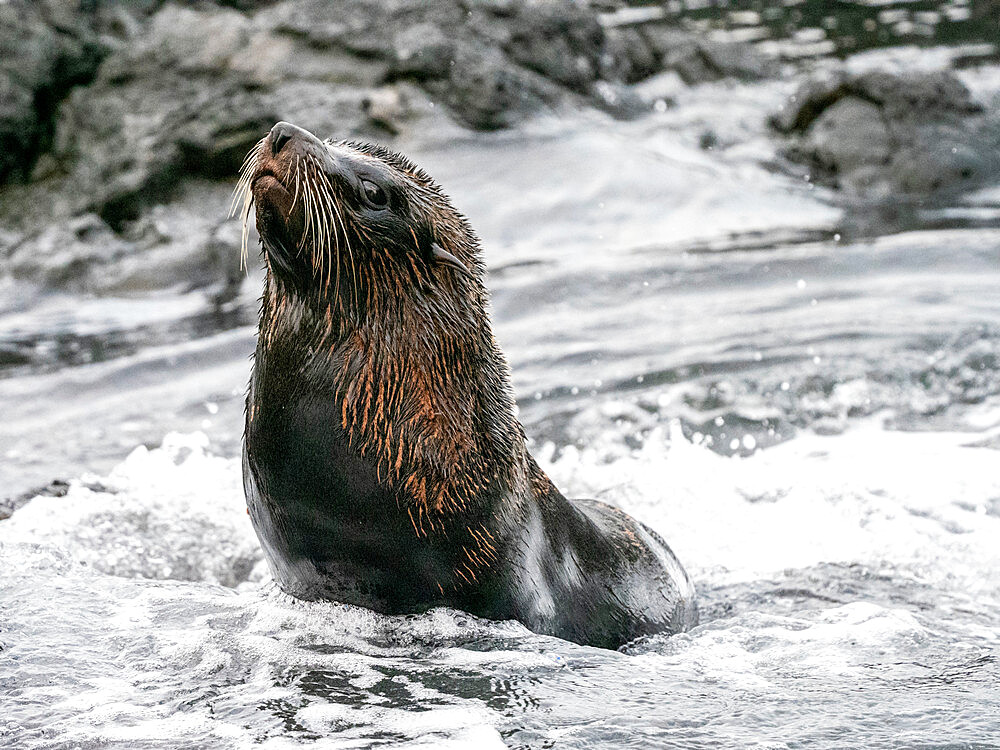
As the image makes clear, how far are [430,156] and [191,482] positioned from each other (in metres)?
6.07

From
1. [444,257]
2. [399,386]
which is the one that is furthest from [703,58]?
[399,386]

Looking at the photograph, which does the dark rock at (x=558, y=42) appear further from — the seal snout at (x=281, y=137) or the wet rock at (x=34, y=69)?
the seal snout at (x=281, y=137)

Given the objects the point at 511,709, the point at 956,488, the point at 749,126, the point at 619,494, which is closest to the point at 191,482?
the point at 619,494

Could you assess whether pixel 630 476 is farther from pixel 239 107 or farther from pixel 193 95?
pixel 193 95

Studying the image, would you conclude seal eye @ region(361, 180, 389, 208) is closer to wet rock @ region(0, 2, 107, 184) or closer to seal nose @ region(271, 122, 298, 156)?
seal nose @ region(271, 122, 298, 156)

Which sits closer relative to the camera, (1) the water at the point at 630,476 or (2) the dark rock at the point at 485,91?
(1) the water at the point at 630,476

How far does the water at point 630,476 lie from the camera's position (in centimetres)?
385

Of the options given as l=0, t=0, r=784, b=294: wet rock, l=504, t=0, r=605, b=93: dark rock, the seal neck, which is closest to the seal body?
the seal neck

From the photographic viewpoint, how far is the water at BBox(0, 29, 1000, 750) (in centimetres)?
385

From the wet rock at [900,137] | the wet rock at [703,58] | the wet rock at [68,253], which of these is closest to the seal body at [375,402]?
the wet rock at [68,253]

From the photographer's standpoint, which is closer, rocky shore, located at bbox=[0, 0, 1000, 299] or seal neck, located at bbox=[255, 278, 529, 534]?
seal neck, located at bbox=[255, 278, 529, 534]

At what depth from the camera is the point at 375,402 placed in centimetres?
420

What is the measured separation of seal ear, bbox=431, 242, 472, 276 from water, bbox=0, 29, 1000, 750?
118 centimetres

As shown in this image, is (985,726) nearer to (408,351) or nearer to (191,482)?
(408,351)
